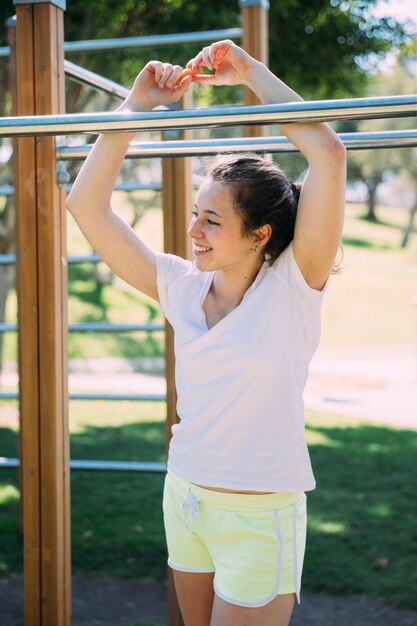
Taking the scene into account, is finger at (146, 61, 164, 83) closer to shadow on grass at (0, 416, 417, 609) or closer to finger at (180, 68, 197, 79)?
finger at (180, 68, 197, 79)

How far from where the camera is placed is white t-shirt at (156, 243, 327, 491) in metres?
1.94

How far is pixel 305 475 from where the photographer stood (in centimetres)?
197

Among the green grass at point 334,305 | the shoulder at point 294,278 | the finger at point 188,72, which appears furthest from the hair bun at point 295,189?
the green grass at point 334,305

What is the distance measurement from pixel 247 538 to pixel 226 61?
41.1 inches

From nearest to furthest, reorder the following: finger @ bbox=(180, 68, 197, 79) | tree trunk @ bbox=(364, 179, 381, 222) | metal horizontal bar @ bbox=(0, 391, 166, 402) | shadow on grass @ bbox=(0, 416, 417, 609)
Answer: finger @ bbox=(180, 68, 197, 79), shadow on grass @ bbox=(0, 416, 417, 609), metal horizontal bar @ bbox=(0, 391, 166, 402), tree trunk @ bbox=(364, 179, 381, 222)

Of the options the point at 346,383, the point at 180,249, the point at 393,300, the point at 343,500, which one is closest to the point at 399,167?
the point at 393,300

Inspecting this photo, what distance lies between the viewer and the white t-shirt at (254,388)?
1.94 m

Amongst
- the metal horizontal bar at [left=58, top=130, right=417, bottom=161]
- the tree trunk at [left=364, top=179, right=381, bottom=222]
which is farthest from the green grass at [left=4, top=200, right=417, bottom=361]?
the metal horizontal bar at [left=58, top=130, right=417, bottom=161]

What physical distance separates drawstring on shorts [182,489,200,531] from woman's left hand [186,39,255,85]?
92 cm

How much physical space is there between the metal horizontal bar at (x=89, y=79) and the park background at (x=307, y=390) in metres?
0.43

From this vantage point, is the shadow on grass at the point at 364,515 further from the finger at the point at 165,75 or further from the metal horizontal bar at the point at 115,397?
the finger at the point at 165,75

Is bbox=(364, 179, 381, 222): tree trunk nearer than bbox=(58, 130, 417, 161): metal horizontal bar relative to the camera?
No

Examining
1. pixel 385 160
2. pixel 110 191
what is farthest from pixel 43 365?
pixel 385 160

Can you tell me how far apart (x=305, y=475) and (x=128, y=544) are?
2.79 meters
